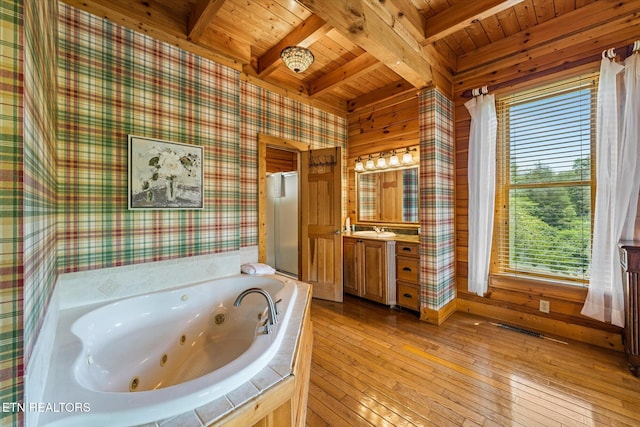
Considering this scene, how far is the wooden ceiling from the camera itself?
1.93 m

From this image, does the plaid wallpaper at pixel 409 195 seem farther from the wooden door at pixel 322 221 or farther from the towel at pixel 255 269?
the towel at pixel 255 269

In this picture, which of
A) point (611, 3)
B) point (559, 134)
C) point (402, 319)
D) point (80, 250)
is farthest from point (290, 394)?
point (611, 3)

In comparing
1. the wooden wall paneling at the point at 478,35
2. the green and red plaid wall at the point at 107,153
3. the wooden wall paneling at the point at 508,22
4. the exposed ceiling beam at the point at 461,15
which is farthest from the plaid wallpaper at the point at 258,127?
the wooden wall paneling at the point at 508,22

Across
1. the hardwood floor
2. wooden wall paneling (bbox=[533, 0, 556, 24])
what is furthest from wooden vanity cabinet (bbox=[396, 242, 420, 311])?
wooden wall paneling (bbox=[533, 0, 556, 24])

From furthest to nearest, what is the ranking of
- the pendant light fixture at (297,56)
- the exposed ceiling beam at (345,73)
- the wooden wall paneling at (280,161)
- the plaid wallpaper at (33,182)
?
the wooden wall paneling at (280,161)
the exposed ceiling beam at (345,73)
the pendant light fixture at (297,56)
the plaid wallpaper at (33,182)

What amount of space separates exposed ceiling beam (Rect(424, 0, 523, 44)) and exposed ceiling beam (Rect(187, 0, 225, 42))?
174 cm

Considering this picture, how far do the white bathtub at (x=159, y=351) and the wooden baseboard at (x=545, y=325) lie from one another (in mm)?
2088

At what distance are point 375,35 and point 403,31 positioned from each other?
0.44m

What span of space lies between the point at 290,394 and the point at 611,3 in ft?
11.7

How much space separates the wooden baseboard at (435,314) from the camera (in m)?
2.62

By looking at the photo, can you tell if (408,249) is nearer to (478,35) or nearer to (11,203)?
(478,35)

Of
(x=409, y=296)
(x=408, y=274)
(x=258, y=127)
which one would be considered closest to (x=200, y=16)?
(x=258, y=127)

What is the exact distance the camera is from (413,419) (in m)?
1.46

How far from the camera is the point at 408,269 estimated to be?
2.94m
